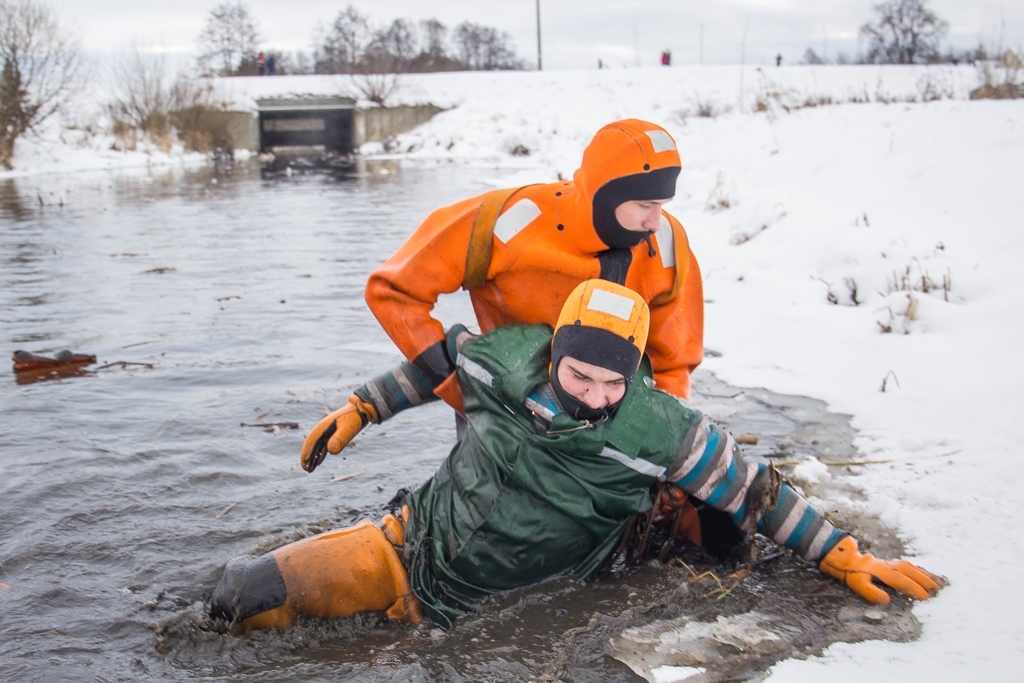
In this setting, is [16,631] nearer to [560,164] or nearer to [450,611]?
[450,611]

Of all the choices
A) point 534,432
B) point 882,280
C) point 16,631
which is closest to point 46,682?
point 16,631

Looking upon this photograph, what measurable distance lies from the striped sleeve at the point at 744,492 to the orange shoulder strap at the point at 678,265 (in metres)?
0.60

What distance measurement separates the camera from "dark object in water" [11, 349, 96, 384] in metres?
5.04

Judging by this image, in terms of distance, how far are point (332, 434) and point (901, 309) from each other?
3.65 metres

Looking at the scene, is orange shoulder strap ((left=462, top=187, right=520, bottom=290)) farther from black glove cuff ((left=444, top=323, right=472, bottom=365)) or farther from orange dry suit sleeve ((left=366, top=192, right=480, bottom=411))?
black glove cuff ((left=444, top=323, right=472, bottom=365))

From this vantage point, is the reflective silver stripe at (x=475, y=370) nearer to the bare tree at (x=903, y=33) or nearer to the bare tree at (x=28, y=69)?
the bare tree at (x=28, y=69)


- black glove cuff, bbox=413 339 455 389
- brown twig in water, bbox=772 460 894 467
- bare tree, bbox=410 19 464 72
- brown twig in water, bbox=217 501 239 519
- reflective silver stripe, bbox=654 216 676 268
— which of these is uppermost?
bare tree, bbox=410 19 464 72

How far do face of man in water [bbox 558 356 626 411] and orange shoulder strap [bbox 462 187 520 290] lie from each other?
25.5 inches

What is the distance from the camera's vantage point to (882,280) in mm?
5914

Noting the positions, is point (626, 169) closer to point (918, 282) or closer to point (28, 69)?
point (918, 282)

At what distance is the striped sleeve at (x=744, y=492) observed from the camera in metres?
2.66

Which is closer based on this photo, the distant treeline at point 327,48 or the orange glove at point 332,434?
the orange glove at point 332,434

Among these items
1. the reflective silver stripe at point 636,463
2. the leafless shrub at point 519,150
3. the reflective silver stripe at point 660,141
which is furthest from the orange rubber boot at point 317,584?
the leafless shrub at point 519,150

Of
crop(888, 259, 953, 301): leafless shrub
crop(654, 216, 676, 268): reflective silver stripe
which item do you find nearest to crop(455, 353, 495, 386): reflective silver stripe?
crop(654, 216, 676, 268): reflective silver stripe
